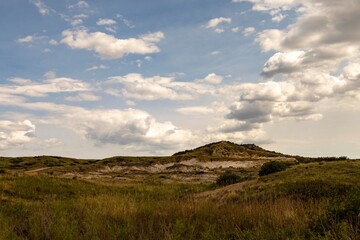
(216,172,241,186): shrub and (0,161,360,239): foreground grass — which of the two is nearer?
(0,161,360,239): foreground grass

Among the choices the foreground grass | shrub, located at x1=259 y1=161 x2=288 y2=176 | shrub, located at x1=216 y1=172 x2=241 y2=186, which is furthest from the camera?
shrub, located at x1=216 y1=172 x2=241 y2=186

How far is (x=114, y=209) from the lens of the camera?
11.5m

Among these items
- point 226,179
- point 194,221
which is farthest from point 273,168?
point 194,221

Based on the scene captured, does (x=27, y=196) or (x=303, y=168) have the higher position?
(x=303, y=168)

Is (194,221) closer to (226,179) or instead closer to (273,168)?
(273,168)

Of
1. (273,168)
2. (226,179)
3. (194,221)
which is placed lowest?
(194,221)

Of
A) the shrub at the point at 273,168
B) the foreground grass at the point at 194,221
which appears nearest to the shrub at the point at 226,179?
the shrub at the point at 273,168

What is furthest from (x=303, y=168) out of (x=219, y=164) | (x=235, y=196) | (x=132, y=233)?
(x=219, y=164)

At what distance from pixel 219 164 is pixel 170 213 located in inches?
2275

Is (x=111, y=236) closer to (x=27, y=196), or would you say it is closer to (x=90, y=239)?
(x=90, y=239)

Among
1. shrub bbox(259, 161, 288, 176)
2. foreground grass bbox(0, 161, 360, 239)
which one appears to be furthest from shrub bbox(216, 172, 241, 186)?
foreground grass bbox(0, 161, 360, 239)

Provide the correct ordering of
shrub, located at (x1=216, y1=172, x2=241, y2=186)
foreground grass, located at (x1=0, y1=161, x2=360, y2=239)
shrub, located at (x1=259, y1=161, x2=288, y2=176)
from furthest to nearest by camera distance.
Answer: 1. shrub, located at (x1=216, y1=172, x2=241, y2=186)
2. shrub, located at (x1=259, y1=161, x2=288, y2=176)
3. foreground grass, located at (x1=0, y1=161, x2=360, y2=239)

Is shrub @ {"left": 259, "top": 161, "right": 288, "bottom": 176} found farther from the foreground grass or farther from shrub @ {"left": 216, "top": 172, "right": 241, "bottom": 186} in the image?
the foreground grass

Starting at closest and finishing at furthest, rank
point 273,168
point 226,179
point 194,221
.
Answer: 1. point 194,221
2. point 273,168
3. point 226,179
